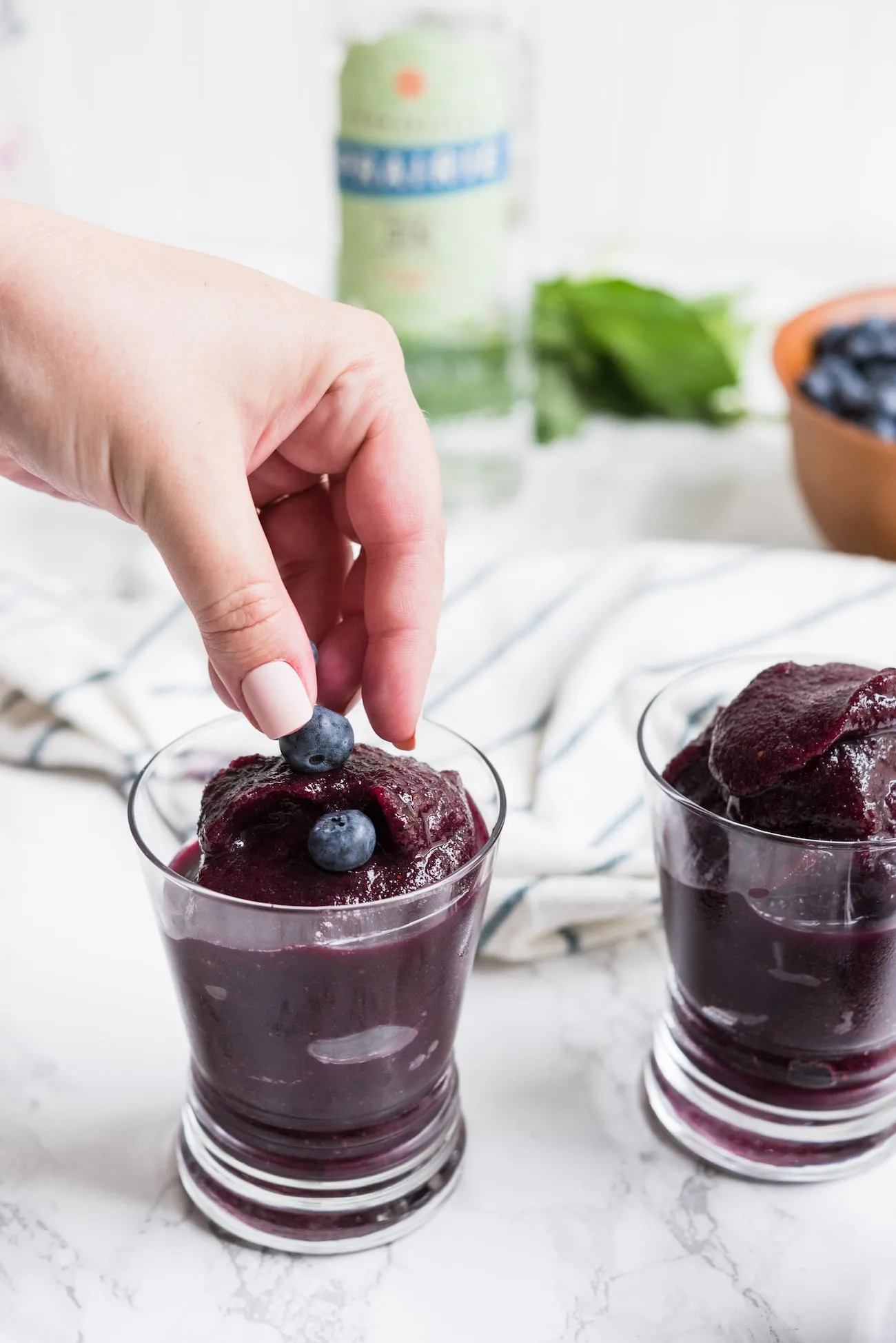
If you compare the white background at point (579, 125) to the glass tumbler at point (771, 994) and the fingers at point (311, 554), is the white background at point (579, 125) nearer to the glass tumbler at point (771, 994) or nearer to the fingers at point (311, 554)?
the fingers at point (311, 554)

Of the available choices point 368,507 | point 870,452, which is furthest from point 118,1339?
point 870,452

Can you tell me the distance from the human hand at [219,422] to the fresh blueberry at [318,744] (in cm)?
2

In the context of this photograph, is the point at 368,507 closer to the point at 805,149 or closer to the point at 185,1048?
the point at 185,1048

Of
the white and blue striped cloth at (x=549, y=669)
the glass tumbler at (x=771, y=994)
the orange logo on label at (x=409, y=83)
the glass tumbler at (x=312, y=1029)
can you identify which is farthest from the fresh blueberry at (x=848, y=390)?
the glass tumbler at (x=312, y=1029)

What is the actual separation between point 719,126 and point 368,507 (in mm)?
2170

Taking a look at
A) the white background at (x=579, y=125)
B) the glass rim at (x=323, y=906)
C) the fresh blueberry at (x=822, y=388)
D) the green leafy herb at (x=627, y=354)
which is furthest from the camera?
the white background at (x=579, y=125)

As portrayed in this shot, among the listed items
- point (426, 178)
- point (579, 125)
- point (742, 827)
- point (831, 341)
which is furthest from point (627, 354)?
point (742, 827)

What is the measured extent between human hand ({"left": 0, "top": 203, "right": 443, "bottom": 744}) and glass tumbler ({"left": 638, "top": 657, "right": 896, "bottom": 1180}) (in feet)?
0.79

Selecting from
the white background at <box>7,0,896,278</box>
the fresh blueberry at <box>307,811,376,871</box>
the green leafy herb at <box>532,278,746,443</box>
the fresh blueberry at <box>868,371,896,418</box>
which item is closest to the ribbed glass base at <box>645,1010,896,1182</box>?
the fresh blueberry at <box>307,811,376,871</box>

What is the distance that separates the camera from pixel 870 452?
5.63 feet

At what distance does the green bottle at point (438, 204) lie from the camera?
191 centimetres

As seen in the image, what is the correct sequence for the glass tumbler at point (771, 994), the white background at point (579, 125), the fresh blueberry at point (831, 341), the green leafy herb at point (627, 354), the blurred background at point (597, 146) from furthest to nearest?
the white background at point (579, 125) → the blurred background at point (597, 146) → the green leafy herb at point (627, 354) → the fresh blueberry at point (831, 341) → the glass tumbler at point (771, 994)

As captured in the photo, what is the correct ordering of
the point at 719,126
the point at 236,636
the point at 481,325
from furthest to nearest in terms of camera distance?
the point at 719,126 < the point at 481,325 < the point at 236,636

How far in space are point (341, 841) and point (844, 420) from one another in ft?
3.94
